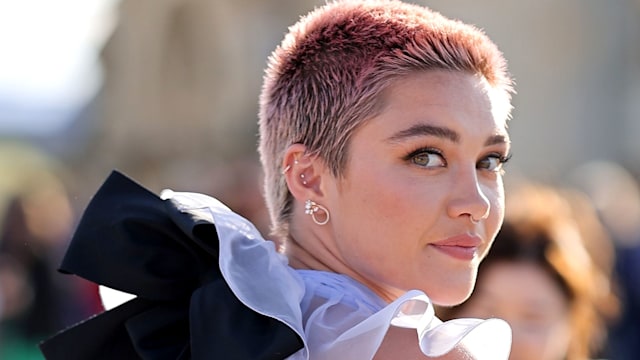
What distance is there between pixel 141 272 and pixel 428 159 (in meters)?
0.64

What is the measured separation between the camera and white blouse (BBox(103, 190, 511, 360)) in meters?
2.23

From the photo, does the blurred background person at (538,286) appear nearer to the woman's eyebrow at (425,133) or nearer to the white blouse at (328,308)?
the white blouse at (328,308)

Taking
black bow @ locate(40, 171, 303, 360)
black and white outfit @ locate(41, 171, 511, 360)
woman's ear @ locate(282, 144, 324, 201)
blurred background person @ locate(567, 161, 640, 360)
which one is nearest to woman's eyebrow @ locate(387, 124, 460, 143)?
woman's ear @ locate(282, 144, 324, 201)

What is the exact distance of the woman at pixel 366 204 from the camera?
232 cm

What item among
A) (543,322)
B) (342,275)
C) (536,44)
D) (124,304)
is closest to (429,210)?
(342,275)

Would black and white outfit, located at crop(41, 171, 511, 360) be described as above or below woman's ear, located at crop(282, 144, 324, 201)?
below

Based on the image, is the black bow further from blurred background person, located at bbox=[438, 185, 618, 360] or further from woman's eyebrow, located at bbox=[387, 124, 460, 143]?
blurred background person, located at bbox=[438, 185, 618, 360]

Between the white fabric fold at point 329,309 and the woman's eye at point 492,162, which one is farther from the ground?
the woman's eye at point 492,162

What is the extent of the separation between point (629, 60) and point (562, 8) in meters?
1.64

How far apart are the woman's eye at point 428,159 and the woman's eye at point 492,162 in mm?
108

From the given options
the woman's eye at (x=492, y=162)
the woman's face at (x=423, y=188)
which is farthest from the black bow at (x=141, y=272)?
the woman's eye at (x=492, y=162)

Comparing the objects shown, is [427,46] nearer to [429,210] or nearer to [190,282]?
[429,210]

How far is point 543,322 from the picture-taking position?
13.4ft

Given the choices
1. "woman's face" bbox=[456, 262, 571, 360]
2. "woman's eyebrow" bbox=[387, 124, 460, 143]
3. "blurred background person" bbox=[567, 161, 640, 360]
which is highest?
"woman's eyebrow" bbox=[387, 124, 460, 143]
